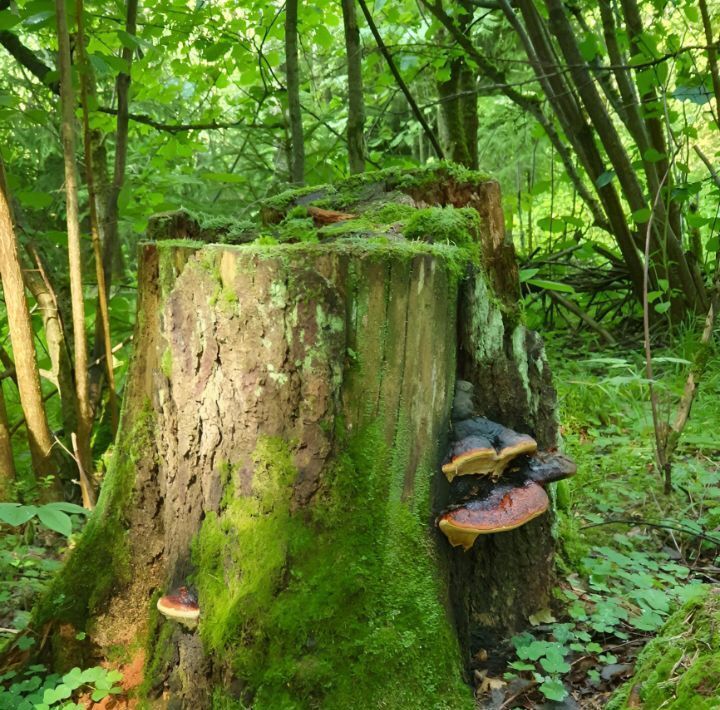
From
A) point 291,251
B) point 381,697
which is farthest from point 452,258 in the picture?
point 381,697

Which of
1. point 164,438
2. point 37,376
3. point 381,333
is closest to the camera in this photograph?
point 381,333

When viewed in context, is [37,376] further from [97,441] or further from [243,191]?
[243,191]

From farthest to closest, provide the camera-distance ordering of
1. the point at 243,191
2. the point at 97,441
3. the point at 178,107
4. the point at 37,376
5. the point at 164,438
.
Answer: the point at 243,191 → the point at 178,107 → the point at 97,441 → the point at 37,376 → the point at 164,438

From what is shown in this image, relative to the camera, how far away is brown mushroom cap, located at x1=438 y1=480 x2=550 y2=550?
2.39 meters

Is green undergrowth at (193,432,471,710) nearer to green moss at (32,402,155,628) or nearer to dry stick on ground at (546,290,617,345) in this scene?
green moss at (32,402,155,628)

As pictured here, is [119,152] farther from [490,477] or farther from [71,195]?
[490,477]

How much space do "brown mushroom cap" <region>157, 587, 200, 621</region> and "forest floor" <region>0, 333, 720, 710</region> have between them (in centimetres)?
46

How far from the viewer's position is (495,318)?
286cm

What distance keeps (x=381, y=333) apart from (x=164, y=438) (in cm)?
108

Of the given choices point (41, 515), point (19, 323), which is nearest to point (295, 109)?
point (19, 323)

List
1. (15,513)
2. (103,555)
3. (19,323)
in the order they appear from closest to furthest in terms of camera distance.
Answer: (15,513) < (103,555) < (19,323)

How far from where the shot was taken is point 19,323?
3.59 meters

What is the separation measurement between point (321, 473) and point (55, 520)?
91cm

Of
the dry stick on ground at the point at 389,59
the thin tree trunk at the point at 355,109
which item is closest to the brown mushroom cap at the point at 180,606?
the thin tree trunk at the point at 355,109
